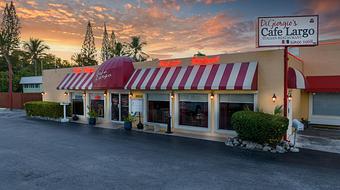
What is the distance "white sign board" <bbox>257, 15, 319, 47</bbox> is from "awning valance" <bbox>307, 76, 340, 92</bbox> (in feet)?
21.4

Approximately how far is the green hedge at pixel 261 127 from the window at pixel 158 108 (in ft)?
18.9

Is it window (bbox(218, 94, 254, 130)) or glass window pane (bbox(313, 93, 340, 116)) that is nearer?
window (bbox(218, 94, 254, 130))

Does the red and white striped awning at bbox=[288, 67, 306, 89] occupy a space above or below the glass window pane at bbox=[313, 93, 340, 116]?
above

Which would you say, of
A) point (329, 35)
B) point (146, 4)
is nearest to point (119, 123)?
point (146, 4)

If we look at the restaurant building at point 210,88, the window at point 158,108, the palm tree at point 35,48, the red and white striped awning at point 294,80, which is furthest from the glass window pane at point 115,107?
the palm tree at point 35,48

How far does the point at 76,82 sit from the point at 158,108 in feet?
26.9

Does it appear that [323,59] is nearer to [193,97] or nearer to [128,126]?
[193,97]

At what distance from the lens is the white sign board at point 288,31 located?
37.5ft

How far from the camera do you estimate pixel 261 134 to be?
10.5 meters

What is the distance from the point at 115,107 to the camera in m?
18.9

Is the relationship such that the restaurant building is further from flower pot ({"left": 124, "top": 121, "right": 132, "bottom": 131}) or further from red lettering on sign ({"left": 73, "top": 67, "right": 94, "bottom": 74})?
flower pot ({"left": 124, "top": 121, "right": 132, "bottom": 131})

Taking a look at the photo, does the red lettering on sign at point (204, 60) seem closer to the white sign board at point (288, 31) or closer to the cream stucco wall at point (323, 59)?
the white sign board at point (288, 31)

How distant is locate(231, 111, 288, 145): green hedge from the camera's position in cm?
1033

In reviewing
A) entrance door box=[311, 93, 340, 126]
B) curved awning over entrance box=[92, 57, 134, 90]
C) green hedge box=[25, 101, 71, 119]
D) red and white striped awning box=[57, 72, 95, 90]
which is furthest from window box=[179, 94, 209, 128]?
green hedge box=[25, 101, 71, 119]
